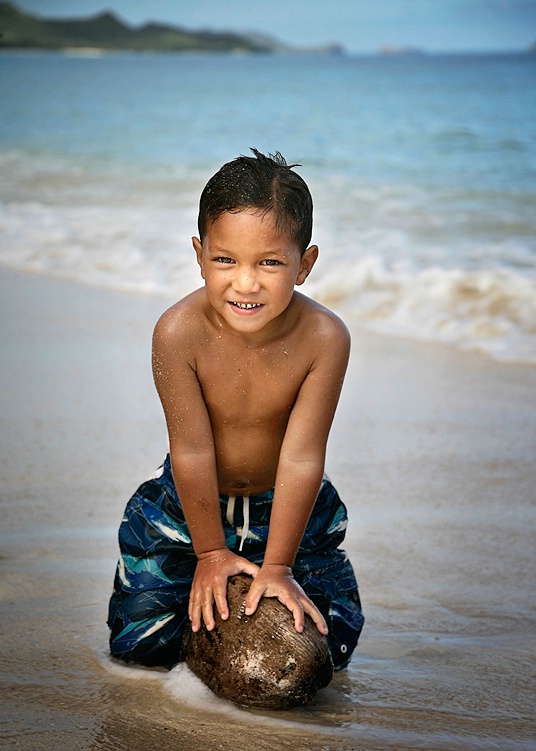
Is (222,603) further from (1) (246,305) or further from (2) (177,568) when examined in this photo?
(1) (246,305)

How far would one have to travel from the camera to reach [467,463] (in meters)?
3.78

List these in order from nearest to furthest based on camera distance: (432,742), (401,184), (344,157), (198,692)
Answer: (432,742) → (198,692) → (401,184) → (344,157)

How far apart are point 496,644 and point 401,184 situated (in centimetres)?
1014

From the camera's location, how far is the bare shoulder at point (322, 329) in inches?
92.7

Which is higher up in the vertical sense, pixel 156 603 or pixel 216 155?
pixel 156 603

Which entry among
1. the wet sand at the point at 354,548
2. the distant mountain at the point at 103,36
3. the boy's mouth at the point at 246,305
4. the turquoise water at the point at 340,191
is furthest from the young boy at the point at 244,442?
the distant mountain at the point at 103,36

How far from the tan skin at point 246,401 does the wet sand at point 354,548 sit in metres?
0.27

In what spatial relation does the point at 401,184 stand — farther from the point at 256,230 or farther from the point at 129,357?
the point at 256,230

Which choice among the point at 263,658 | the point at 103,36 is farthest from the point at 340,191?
the point at 103,36

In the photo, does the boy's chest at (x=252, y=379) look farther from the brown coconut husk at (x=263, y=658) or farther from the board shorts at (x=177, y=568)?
the brown coconut husk at (x=263, y=658)

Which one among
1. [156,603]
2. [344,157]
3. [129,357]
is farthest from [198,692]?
[344,157]

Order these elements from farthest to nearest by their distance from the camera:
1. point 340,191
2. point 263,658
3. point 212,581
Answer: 1. point 340,191
2. point 212,581
3. point 263,658

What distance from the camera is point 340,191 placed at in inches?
448

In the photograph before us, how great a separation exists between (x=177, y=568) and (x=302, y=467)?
0.44m
